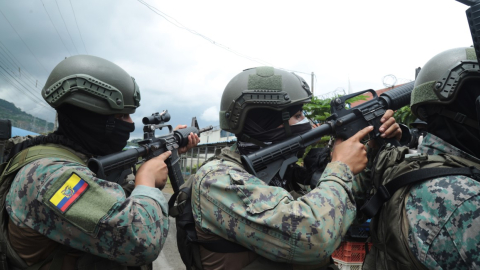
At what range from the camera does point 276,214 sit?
5.59 feet

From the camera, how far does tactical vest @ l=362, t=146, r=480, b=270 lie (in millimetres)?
1732

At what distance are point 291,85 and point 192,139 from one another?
1.57 m

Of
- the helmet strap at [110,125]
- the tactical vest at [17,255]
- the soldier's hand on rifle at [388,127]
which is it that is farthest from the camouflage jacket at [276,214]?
the helmet strap at [110,125]

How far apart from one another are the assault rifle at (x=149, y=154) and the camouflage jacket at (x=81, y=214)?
43 cm

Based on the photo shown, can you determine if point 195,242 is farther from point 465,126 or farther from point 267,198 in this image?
point 465,126

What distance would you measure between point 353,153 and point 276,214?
32.1 inches

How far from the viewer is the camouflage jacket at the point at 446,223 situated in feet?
4.93

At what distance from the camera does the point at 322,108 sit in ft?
33.1

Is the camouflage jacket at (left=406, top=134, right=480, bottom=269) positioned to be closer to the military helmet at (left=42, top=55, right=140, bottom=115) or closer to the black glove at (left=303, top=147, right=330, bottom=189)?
the black glove at (left=303, top=147, right=330, bottom=189)

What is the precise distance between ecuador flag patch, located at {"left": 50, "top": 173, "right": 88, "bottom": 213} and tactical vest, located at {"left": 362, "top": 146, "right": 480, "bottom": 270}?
1896 millimetres

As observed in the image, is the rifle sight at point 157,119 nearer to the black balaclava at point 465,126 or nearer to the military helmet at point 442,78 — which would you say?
the military helmet at point 442,78

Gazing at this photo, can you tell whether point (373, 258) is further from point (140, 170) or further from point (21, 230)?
point (21, 230)

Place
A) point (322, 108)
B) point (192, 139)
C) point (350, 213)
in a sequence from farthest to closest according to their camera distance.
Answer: point (322, 108) < point (192, 139) < point (350, 213)

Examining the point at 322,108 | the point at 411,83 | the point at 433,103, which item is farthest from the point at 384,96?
the point at 322,108
